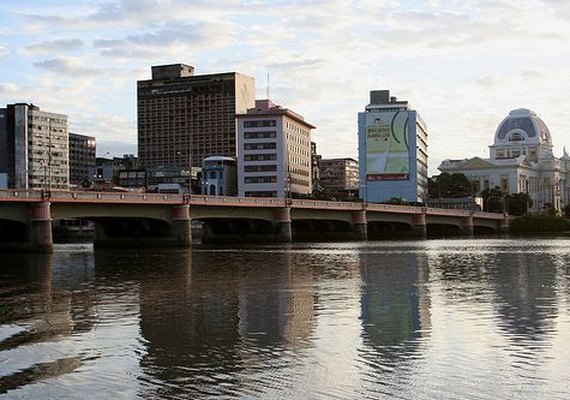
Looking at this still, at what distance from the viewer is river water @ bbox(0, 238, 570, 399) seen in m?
18.2

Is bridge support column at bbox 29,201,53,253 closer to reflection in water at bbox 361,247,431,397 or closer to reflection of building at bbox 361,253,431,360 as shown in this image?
reflection of building at bbox 361,253,431,360

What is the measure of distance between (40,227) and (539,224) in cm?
12501

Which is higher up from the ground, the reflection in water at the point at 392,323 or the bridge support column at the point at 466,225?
the bridge support column at the point at 466,225

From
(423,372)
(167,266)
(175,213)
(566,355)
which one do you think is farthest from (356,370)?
(175,213)

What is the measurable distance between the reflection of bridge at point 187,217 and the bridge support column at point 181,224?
12 cm

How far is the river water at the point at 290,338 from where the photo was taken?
18172 mm

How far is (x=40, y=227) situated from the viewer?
8525 centimetres

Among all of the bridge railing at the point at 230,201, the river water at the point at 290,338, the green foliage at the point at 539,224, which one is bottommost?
the river water at the point at 290,338

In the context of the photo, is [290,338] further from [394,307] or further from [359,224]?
[359,224]

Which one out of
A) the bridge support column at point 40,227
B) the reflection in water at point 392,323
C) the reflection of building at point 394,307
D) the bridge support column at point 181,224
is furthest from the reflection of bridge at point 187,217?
the reflection in water at point 392,323

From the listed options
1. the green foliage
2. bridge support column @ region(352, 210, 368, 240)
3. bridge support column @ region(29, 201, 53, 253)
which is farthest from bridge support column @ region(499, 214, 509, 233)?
bridge support column @ region(29, 201, 53, 253)

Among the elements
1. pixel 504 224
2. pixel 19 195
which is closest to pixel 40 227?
pixel 19 195

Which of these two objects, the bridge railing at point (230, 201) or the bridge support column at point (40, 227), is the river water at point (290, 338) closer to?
the bridge support column at point (40, 227)

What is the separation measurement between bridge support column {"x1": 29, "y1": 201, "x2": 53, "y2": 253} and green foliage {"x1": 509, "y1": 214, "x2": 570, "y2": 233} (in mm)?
123145
